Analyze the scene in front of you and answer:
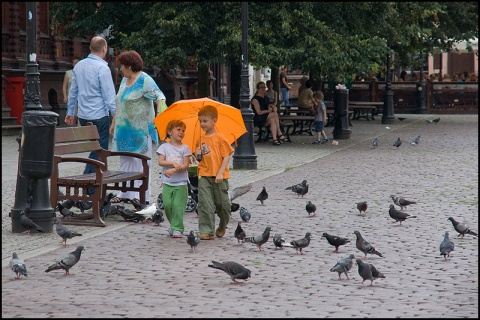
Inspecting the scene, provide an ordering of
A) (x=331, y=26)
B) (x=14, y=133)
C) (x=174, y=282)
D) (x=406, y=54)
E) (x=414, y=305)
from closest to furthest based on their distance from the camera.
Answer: (x=414, y=305) < (x=174, y=282) < (x=331, y=26) < (x=14, y=133) < (x=406, y=54)

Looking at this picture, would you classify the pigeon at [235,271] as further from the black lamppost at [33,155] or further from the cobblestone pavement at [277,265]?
the black lamppost at [33,155]

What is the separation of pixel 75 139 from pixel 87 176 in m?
0.79

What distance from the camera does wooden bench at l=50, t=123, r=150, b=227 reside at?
37.1ft

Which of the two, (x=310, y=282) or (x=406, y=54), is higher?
(x=406, y=54)

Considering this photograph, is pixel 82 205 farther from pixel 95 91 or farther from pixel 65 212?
pixel 95 91

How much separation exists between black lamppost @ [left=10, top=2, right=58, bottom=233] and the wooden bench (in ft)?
1.70

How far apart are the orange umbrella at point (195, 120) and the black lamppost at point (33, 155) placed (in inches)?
49.2

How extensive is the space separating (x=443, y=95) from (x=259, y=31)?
23504mm

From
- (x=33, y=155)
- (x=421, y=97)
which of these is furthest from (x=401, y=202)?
(x=421, y=97)

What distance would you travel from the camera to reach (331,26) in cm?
2612

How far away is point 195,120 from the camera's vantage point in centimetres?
1147

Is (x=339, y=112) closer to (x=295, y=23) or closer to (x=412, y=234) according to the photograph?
(x=295, y=23)

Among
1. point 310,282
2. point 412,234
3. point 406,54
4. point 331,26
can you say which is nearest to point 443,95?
point 406,54

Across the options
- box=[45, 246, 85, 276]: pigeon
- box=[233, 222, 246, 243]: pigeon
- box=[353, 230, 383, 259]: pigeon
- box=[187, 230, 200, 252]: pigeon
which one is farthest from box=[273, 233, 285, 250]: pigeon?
box=[45, 246, 85, 276]: pigeon
